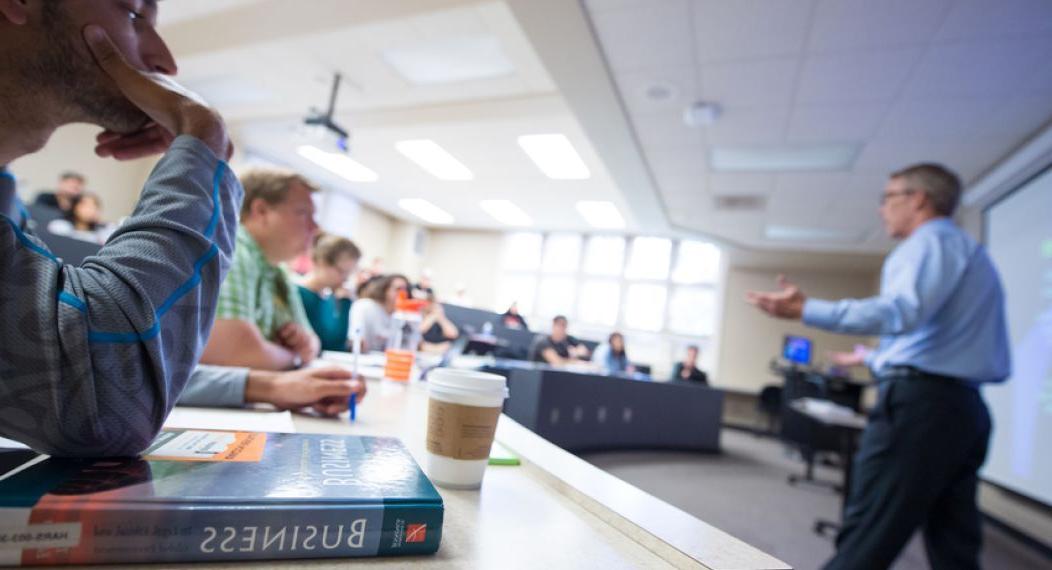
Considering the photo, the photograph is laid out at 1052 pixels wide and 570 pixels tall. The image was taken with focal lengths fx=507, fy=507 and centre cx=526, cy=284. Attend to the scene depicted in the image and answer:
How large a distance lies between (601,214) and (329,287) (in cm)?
589

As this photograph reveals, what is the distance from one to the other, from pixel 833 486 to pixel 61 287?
16.4ft

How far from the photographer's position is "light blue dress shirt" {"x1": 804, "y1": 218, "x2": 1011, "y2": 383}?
163 centimetres

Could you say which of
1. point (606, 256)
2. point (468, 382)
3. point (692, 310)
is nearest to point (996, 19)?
point (468, 382)

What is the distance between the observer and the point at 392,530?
40 cm

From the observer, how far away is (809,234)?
259 inches

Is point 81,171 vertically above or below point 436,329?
above

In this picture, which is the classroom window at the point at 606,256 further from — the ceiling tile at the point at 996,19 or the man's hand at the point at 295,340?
the man's hand at the point at 295,340

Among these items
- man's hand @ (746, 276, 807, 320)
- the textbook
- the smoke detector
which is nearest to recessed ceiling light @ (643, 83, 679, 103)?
the smoke detector

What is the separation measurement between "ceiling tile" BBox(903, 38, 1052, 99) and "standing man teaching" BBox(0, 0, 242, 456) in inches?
137

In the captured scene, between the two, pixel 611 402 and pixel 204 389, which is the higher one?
pixel 204 389

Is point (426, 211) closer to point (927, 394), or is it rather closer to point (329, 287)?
point (329, 287)

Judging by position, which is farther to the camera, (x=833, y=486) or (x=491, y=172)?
(x=491, y=172)

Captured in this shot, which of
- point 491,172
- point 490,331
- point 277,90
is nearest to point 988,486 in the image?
point 490,331

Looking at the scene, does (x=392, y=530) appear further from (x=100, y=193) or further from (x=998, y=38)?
(x=100, y=193)
